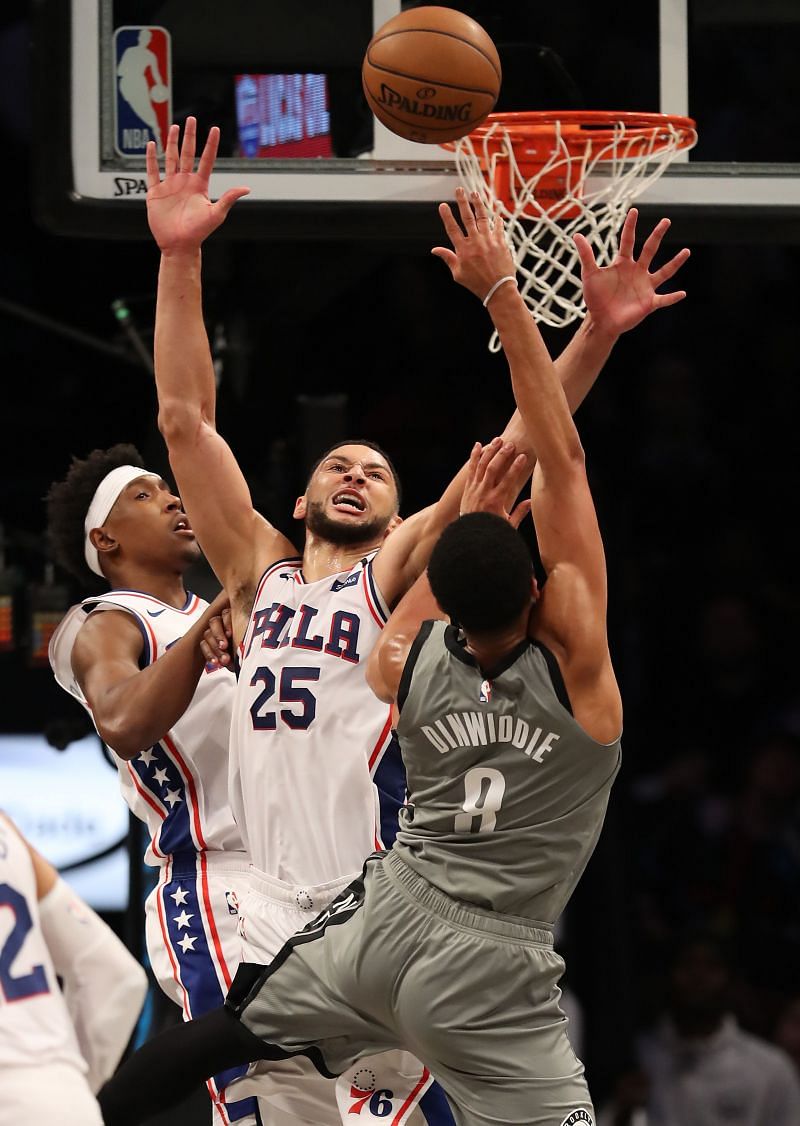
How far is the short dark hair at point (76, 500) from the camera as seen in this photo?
518 cm

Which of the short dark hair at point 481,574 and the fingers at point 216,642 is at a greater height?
the short dark hair at point 481,574

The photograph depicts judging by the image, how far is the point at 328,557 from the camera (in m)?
4.24

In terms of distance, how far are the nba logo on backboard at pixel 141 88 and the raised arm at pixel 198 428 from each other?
69 centimetres

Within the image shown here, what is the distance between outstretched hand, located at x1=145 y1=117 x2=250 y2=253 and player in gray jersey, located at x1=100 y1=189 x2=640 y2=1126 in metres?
1.21

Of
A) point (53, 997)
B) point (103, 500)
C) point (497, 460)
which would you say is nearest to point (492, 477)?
point (497, 460)

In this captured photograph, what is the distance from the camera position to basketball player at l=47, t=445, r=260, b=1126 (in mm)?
4227

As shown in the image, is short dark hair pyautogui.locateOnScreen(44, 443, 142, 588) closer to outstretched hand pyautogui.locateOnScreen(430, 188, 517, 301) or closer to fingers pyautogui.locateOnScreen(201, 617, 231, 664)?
fingers pyautogui.locateOnScreen(201, 617, 231, 664)

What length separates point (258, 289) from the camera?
6312 mm

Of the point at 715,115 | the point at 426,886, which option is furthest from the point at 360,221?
the point at 715,115

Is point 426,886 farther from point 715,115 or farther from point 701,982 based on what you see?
point 715,115

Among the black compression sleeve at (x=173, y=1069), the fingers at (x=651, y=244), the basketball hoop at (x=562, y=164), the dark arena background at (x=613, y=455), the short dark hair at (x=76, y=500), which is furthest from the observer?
the dark arena background at (x=613, y=455)

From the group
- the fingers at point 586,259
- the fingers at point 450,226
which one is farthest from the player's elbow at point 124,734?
the fingers at point 586,259

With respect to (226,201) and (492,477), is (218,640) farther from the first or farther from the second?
(226,201)

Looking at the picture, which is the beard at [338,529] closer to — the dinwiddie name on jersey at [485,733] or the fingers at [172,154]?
the dinwiddie name on jersey at [485,733]
